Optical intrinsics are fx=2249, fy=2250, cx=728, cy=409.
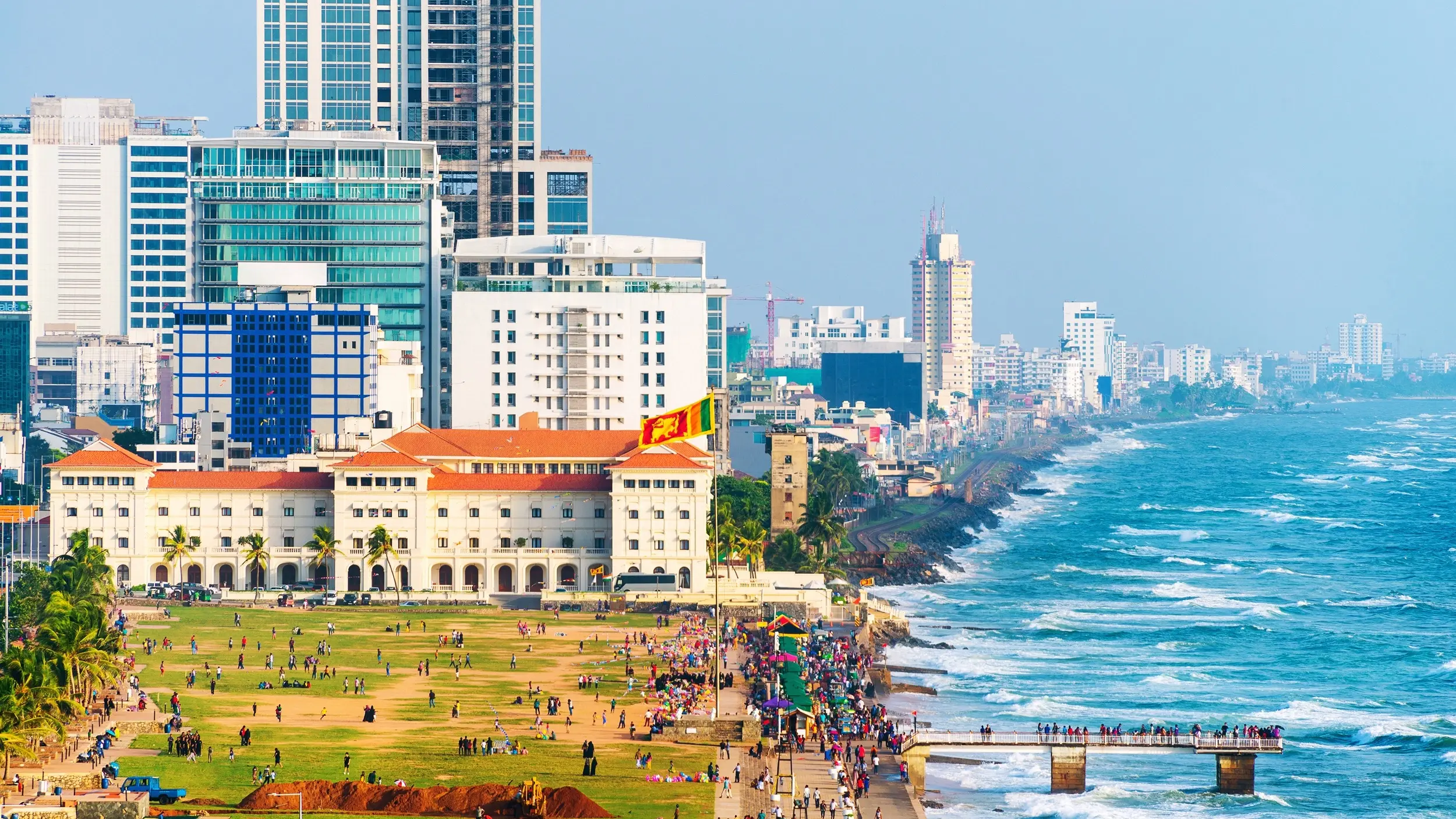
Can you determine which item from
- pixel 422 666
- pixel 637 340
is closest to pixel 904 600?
pixel 637 340

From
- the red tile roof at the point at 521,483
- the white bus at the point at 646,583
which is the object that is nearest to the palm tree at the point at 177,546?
the red tile roof at the point at 521,483

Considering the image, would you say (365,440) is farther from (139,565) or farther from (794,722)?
(794,722)

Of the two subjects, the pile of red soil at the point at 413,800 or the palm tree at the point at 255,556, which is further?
the palm tree at the point at 255,556

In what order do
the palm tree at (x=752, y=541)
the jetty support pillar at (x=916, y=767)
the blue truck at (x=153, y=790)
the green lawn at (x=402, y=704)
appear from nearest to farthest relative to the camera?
the blue truck at (x=153, y=790) → the green lawn at (x=402, y=704) → the jetty support pillar at (x=916, y=767) → the palm tree at (x=752, y=541)

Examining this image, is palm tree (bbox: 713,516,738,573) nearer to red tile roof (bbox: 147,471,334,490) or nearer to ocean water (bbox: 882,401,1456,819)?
ocean water (bbox: 882,401,1456,819)

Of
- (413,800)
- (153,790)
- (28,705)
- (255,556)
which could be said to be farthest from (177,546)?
(413,800)

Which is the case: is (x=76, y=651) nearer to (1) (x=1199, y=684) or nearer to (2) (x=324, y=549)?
(2) (x=324, y=549)

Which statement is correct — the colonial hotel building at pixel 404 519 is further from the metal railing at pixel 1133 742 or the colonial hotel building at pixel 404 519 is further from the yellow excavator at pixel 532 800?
the yellow excavator at pixel 532 800
